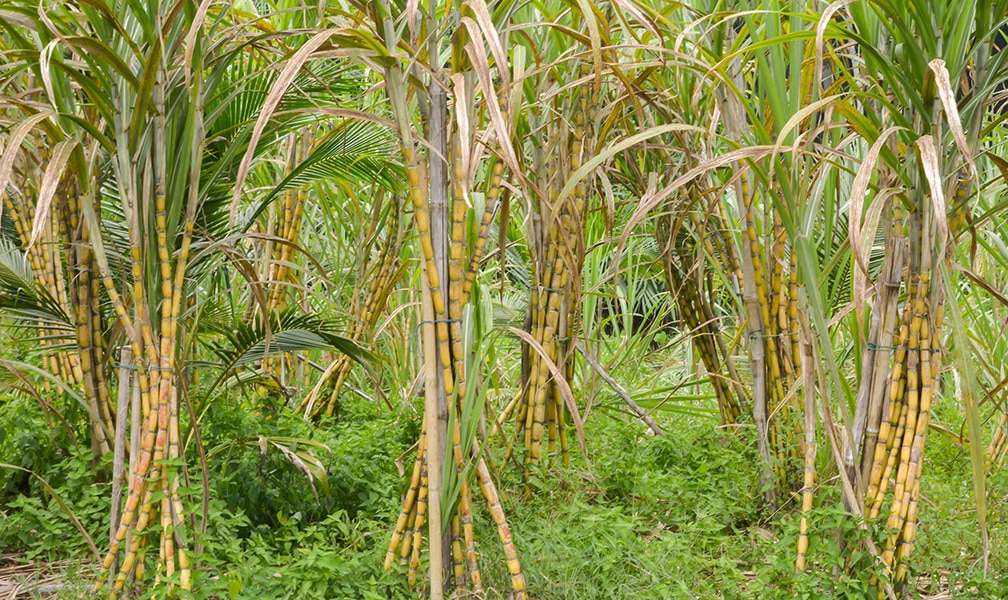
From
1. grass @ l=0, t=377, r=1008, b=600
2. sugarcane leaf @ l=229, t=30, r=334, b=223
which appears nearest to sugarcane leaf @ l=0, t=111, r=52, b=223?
sugarcane leaf @ l=229, t=30, r=334, b=223

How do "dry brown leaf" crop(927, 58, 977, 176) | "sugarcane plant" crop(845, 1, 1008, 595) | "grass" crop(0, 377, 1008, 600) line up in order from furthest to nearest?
"grass" crop(0, 377, 1008, 600)
"sugarcane plant" crop(845, 1, 1008, 595)
"dry brown leaf" crop(927, 58, 977, 176)

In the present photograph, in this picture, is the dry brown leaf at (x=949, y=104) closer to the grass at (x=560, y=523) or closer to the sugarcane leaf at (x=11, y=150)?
the grass at (x=560, y=523)

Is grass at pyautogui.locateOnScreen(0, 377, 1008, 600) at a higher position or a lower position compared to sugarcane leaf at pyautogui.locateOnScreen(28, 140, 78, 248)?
lower

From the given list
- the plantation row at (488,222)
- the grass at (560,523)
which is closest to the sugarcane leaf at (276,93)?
the plantation row at (488,222)

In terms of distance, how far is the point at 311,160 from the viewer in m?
2.05

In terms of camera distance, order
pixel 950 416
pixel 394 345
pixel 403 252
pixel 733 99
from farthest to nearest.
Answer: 1. pixel 394 345
2. pixel 403 252
3. pixel 950 416
4. pixel 733 99

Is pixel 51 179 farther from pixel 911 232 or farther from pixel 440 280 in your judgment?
pixel 911 232

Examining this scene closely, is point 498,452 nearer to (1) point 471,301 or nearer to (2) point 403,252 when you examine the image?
(1) point 471,301

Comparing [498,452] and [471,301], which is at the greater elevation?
[471,301]

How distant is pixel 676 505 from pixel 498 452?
0.46 metres

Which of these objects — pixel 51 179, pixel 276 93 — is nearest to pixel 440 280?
pixel 276 93

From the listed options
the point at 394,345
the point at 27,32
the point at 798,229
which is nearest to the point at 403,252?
the point at 394,345

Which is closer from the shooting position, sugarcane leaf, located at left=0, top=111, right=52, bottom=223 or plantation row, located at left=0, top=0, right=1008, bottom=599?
sugarcane leaf, located at left=0, top=111, right=52, bottom=223

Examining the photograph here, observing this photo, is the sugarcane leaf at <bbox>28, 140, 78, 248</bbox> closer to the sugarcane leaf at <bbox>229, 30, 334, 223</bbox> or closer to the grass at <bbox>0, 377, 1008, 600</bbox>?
the sugarcane leaf at <bbox>229, 30, 334, 223</bbox>
